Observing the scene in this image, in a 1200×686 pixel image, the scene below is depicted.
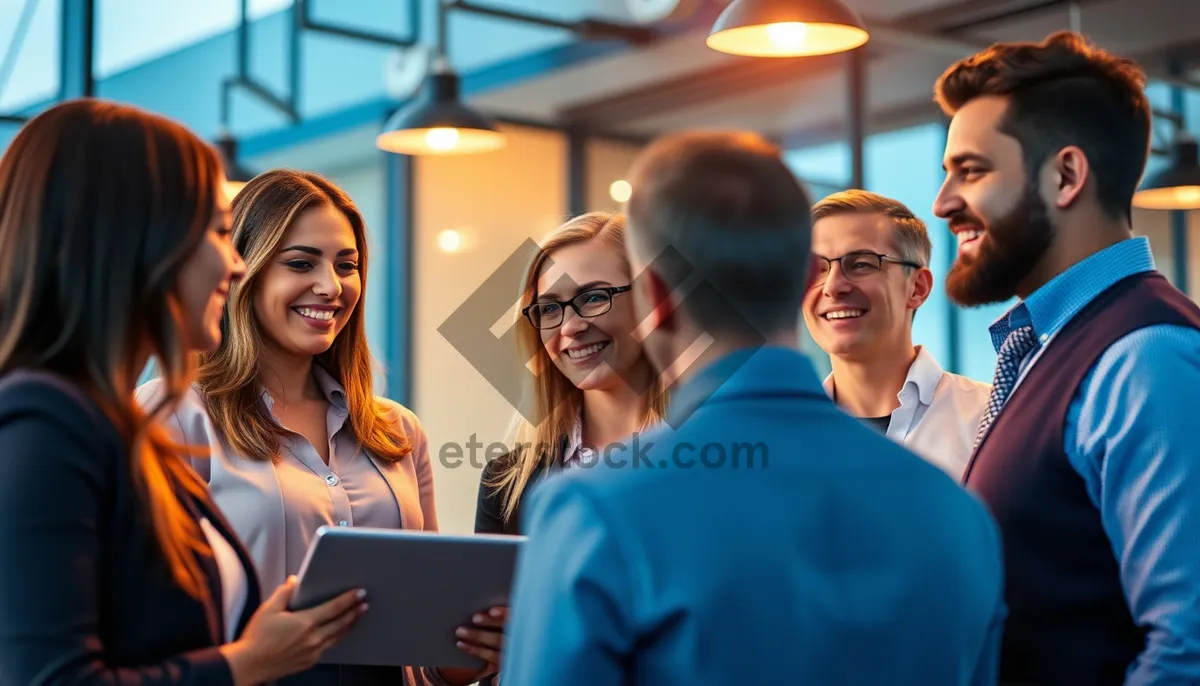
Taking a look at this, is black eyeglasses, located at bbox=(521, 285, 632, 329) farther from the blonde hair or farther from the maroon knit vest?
the maroon knit vest

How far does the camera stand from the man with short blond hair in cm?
267

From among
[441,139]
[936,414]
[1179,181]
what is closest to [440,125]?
[441,139]

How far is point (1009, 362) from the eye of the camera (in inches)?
73.4

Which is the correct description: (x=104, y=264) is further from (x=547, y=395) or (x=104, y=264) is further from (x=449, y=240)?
(x=449, y=240)

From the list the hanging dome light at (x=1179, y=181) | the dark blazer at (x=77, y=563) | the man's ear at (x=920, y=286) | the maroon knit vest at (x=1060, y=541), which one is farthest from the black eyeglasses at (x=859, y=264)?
the hanging dome light at (x=1179, y=181)

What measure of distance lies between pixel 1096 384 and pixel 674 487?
731 mm

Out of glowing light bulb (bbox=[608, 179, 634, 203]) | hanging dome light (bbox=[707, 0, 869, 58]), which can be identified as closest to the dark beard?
hanging dome light (bbox=[707, 0, 869, 58])

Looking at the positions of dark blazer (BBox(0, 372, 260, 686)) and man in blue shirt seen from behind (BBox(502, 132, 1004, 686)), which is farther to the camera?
dark blazer (BBox(0, 372, 260, 686))

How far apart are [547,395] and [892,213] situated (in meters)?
0.86

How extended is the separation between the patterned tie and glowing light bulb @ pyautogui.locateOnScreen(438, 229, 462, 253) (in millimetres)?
5388

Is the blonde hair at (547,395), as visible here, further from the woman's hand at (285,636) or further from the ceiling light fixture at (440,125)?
the ceiling light fixture at (440,125)

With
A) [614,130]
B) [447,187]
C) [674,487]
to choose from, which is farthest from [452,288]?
[674,487]

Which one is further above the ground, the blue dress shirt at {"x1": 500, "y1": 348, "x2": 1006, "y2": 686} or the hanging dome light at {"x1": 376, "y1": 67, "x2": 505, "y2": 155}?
the hanging dome light at {"x1": 376, "y1": 67, "x2": 505, "y2": 155}

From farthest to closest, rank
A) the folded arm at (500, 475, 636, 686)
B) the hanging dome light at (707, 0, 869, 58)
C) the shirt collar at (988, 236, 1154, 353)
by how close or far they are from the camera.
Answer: the hanging dome light at (707, 0, 869, 58)
the shirt collar at (988, 236, 1154, 353)
the folded arm at (500, 475, 636, 686)
